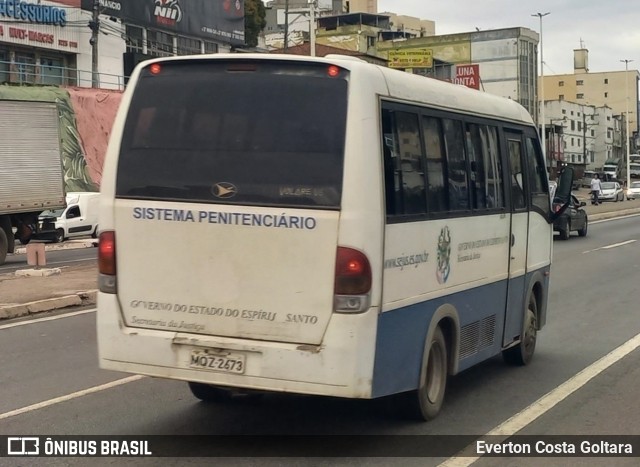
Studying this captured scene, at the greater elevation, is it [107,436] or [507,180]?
[507,180]

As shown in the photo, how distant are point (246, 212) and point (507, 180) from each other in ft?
11.0

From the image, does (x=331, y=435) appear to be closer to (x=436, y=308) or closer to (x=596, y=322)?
(x=436, y=308)

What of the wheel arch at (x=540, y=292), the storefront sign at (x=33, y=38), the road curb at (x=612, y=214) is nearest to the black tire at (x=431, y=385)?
the wheel arch at (x=540, y=292)

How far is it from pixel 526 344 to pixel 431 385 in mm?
2650

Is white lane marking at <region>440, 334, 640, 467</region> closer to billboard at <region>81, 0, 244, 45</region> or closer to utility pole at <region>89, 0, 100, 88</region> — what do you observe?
utility pole at <region>89, 0, 100, 88</region>

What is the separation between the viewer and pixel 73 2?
46.4 metres

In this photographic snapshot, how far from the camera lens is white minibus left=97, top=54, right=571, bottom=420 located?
19.2ft

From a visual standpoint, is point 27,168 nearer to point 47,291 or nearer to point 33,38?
point 47,291

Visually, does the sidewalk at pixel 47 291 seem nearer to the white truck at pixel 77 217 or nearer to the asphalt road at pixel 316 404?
the asphalt road at pixel 316 404

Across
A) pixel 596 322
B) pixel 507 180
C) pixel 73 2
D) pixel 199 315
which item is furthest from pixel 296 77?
pixel 73 2

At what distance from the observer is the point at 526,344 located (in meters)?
9.50

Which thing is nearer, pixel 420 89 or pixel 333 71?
pixel 333 71

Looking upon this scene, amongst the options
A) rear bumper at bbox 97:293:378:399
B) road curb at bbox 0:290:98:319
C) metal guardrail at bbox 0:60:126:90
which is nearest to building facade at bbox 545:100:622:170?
metal guardrail at bbox 0:60:126:90

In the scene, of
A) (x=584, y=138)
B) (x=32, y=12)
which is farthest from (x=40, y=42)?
(x=584, y=138)
